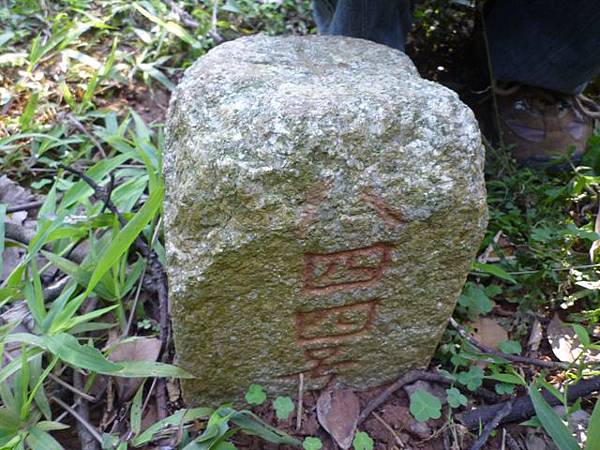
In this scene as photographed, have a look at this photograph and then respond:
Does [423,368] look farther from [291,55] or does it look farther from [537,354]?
[291,55]

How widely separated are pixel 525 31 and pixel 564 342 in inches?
36.2

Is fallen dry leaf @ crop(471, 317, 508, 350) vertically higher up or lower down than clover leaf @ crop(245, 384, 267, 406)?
lower down

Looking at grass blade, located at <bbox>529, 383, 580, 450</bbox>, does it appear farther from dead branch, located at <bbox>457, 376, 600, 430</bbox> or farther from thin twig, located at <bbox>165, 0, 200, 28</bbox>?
thin twig, located at <bbox>165, 0, 200, 28</bbox>

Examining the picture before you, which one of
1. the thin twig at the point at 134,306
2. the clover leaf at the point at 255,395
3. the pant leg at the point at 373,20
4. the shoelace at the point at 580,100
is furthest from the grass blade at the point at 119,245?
the shoelace at the point at 580,100

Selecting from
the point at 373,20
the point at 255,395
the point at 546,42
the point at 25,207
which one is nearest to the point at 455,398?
the point at 255,395

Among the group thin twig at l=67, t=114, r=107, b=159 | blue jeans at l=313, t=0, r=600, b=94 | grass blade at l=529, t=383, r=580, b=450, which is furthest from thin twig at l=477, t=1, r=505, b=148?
thin twig at l=67, t=114, r=107, b=159

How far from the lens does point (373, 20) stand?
5.08 ft

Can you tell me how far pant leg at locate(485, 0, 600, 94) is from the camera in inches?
65.3

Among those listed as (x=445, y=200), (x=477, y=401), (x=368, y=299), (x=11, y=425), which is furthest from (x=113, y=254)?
(x=477, y=401)

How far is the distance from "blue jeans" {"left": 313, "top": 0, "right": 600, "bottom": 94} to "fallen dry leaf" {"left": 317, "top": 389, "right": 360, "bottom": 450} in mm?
898

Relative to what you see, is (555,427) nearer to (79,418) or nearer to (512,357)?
(512,357)

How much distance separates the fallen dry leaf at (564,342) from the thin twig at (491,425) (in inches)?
8.3

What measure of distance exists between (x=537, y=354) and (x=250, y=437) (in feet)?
2.28

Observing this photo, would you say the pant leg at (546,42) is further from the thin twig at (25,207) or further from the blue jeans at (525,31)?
the thin twig at (25,207)
